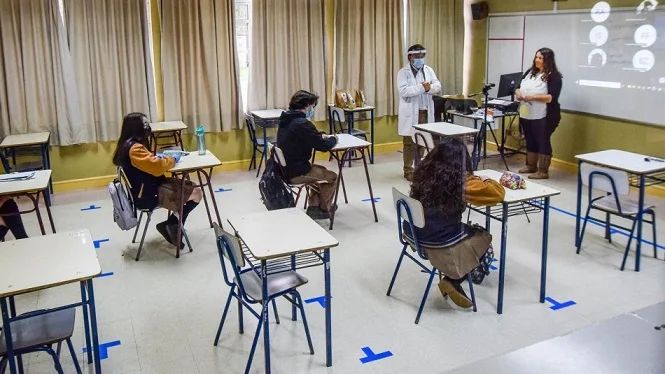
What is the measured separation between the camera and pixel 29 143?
5.68m

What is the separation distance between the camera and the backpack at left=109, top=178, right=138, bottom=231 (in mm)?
4270

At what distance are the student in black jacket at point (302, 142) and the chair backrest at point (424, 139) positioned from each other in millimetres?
1049

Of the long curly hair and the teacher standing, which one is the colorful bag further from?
the teacher standing

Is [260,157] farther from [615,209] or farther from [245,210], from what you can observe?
A: [615,209]

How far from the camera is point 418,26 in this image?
779 cm

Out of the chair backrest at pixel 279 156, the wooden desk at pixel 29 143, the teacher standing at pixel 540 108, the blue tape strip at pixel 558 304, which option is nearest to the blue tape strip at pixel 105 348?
the chair backrest at pixel 279 156

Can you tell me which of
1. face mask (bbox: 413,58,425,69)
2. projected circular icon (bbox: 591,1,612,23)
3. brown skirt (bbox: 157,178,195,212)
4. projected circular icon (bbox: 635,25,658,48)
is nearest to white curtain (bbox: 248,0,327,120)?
face mask (bbox: 413,58,425,69)

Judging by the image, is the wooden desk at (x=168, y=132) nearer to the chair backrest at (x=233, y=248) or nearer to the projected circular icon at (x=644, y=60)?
the chair backrest at (x=233, y=248)

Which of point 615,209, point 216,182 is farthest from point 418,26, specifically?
point 615,209

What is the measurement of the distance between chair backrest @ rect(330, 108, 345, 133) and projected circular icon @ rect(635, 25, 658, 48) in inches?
123

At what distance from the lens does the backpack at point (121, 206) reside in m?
4.27

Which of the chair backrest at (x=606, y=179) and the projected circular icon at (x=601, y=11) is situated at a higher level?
the projected circular icon at (x=601, y=11)

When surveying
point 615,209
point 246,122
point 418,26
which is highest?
point 418,26

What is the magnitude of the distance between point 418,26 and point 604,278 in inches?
182
